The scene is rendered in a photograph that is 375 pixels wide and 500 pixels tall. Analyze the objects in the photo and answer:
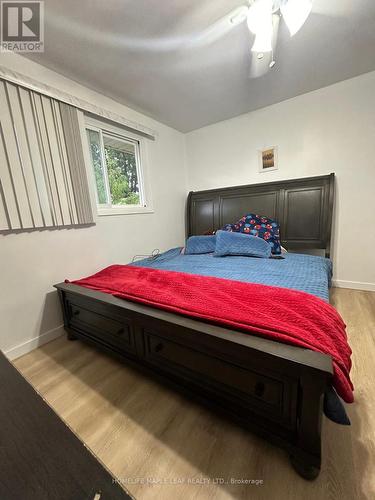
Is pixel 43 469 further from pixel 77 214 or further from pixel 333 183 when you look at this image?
pixel 333 183

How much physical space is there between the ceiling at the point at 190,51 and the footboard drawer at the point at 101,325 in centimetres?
200

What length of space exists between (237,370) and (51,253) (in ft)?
5.94

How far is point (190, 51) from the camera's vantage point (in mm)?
1722

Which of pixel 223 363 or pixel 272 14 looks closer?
pixel 223 363

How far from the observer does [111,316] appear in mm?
1471

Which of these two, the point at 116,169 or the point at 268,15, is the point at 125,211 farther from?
the point at 268,15

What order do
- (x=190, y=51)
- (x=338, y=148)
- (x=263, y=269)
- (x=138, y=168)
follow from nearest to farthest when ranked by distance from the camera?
(x=190, y=51)
(x=263, y=269)
(x=338, y=148)
(x=138, y=168)

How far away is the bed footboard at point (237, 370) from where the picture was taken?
32.2 inches

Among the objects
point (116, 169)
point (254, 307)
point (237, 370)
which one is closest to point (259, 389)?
point (237, 370)

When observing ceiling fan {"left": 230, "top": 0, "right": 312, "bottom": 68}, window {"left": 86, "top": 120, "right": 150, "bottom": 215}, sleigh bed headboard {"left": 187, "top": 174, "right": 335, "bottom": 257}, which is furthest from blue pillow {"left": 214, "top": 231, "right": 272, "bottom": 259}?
ceiling fan {"left": 230, "top": 0, "right": 312, "bottom": 68}

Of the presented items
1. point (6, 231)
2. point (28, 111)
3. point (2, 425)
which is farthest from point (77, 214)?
point (2, 425)

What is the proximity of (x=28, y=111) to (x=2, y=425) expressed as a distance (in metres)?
2.09

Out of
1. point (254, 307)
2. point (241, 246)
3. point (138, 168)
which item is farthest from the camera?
point (138, 168)

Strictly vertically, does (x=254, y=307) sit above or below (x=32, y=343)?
above
